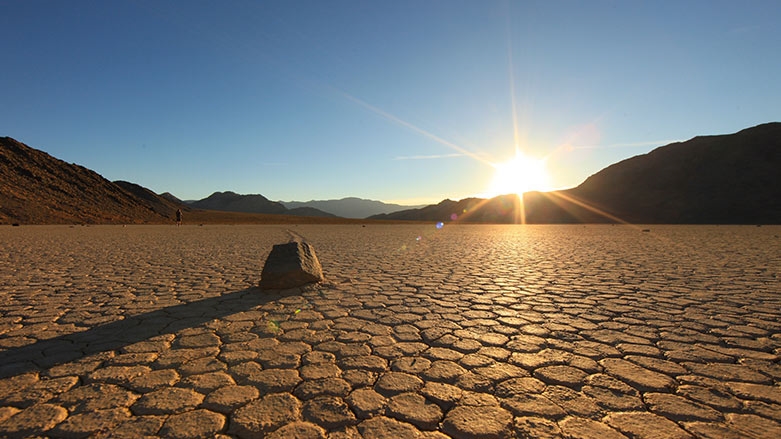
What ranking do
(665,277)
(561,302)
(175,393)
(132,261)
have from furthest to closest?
(132,261)
(665,277)
(561,302)
(175,393)

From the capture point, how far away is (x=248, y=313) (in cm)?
372

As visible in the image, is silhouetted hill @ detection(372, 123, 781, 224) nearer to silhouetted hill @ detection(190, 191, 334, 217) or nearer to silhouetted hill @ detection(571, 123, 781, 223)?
silhouetted hill @ detection(571, 123, 781, 223)

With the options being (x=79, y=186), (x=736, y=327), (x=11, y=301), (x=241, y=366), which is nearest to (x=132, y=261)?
(x=11, y=301)

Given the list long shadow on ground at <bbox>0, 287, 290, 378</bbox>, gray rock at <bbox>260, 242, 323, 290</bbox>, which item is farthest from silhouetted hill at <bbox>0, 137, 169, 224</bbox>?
long shadow on ground at <bbox>0, 287, 290, 378</bbox>

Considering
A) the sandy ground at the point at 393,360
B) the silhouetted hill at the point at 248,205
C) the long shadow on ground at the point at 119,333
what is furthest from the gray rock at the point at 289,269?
the silhouetted hill at the point at 248,205

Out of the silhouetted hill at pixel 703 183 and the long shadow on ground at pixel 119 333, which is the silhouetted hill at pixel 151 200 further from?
the silhouetted hill at pixel 703 183

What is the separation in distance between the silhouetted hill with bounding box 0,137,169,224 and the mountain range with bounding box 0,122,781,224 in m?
0.09

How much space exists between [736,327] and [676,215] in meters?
54.1

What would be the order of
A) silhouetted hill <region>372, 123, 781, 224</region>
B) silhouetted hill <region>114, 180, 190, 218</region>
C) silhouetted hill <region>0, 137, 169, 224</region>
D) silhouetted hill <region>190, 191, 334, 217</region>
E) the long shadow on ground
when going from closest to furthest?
1. the long shadow on ground
2. silhouetted hill <region>0, 137, 169, 224</region>
3. silhouetted hill <region>372, 123, 781, 224</region>
4. silhouetted hill <region>114, 180, 190, 218</region>
5. silhouetted hill <region>190, 191, 334, 217</region>

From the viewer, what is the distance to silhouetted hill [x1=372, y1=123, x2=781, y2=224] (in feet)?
144

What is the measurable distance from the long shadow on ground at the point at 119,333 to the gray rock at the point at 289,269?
0.33m

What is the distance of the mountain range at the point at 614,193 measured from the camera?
35.9 meters

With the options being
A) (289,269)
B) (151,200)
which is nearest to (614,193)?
(289,269)

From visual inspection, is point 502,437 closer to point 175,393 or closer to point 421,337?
point 421,337
